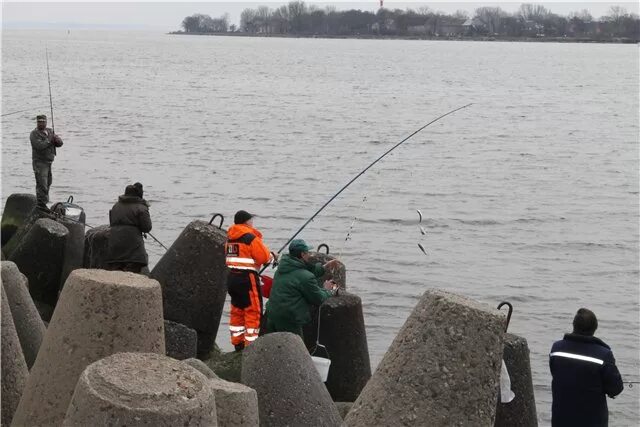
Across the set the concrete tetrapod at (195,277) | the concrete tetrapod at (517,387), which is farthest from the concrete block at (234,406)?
the concrete tetrapod at (195,277)

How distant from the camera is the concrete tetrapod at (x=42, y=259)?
10.7m

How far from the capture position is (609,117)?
161 feet

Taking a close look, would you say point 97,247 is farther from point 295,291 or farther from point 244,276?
point 295,291

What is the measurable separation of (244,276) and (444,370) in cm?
436

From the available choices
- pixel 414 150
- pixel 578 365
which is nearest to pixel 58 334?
pixel 578 365

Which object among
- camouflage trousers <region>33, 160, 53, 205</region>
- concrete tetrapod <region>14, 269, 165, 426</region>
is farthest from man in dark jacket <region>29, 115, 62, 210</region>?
concrete tetrapod <region>14, 269, 165, 426</region>

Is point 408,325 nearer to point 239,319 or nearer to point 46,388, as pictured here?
point 46,388

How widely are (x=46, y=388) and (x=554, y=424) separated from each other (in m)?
3.37

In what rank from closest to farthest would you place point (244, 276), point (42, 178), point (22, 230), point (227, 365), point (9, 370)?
point (9, 370)
point (227, 365)
point (244, 276)
point (22, 230)
point (42, 178)

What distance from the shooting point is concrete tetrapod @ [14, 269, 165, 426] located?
5246mm

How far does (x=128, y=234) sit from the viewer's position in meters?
9.85

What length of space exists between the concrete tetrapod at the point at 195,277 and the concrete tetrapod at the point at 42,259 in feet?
6.07

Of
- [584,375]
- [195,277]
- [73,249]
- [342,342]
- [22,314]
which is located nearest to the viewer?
[584,375]

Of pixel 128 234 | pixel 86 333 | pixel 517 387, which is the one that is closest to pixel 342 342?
pixel 517 387
